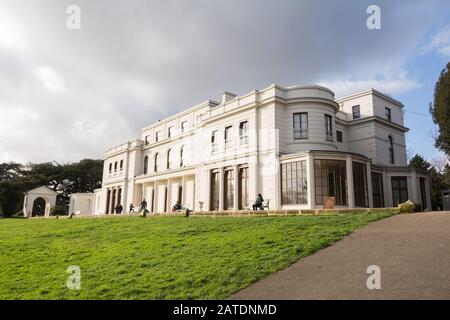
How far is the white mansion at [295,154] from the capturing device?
2286 centimetres

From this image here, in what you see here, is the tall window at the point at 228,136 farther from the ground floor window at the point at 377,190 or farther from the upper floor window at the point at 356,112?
the upper floor window at the point at 356,112

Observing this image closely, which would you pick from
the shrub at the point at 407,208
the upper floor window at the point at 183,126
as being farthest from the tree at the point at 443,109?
the upper floor window at the point at 183,126

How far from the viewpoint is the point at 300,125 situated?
25.4m

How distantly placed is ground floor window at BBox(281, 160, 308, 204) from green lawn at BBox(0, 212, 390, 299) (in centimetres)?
749

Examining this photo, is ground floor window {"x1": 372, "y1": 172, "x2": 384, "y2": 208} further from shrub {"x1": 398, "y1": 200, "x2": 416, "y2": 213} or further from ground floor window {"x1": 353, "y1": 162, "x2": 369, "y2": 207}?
shrub {"x1": 398, "y1": 200, "x2": 416, "y2": 213}

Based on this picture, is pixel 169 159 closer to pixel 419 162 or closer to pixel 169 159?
pixel 169 159

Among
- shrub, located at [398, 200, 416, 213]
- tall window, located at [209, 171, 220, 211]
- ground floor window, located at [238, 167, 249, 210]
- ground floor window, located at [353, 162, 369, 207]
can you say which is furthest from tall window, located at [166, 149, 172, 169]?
shrub, located at [398, 200, 416, 213]

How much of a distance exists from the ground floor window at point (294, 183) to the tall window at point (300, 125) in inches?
105

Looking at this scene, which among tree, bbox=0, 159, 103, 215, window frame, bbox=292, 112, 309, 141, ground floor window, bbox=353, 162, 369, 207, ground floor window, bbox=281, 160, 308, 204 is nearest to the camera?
ground floor window, bbox=281, 160, 308, 204

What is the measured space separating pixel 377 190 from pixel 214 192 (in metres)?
11.8

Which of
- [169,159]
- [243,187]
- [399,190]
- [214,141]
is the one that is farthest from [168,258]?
[169,159]

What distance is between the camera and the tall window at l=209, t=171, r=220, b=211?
28156 millimetres
